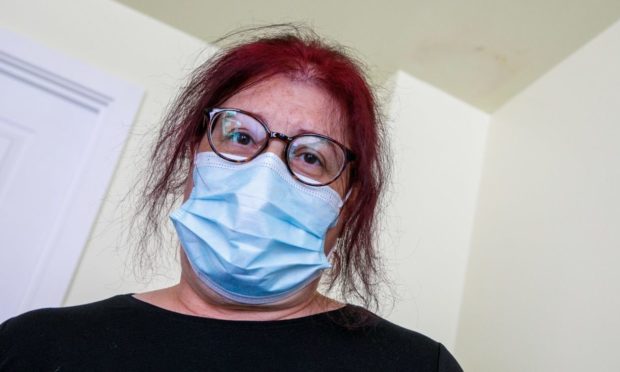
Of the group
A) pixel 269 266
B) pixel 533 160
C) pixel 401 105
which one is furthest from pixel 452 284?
pixel 269 266

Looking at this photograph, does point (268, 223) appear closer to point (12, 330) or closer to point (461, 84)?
point (12, 330)

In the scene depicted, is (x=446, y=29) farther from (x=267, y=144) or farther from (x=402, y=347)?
(x=402, y=347)

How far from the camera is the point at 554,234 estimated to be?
1139 millimetres

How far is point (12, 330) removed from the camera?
628 mm

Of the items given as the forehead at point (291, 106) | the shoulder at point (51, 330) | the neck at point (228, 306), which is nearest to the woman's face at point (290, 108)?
the forehead at point (291, 106)

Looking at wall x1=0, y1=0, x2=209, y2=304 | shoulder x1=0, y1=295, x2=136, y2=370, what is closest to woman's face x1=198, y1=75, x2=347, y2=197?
shoulder x1=0, y1=295, x2=136, y2=370

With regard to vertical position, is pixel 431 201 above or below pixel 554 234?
above

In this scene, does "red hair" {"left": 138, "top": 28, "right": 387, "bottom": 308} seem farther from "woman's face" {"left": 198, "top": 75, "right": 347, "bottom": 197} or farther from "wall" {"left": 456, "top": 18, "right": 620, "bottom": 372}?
"wall" {"left": 456, "top": 18, "right": 620, "bottom": 372}

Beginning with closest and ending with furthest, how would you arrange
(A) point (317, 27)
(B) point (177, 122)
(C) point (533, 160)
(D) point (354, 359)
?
(D) point (354, 359)
(B) point (177, 122)
(C) point (533, 160)
(A) point (317, 27)

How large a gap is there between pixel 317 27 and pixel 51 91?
85 centimetres

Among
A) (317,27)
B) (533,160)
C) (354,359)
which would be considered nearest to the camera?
(354,359)

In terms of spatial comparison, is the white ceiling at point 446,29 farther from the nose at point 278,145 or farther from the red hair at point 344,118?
the nose at point 278,145

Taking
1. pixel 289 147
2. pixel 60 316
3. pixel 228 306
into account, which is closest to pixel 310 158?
pixel 289 147

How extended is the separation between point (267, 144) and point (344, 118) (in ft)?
0.55
